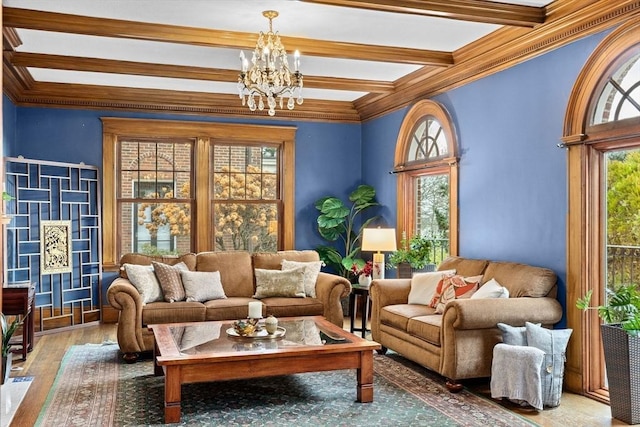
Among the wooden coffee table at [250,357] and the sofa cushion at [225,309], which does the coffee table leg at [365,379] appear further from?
the sofa cushion at [225,309]

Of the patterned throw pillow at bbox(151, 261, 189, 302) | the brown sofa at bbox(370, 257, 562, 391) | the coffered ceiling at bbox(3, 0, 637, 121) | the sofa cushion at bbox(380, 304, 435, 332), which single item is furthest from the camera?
the patterned throw pillow at bbox(151, 261, 189, 302)

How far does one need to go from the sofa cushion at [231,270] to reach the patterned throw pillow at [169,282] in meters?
0.48

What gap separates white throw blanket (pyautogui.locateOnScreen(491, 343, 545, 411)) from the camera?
379 cm

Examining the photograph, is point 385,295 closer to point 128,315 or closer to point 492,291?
point 492,291

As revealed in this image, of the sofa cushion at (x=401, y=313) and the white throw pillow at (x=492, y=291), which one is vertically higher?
the white throw pillow at (x=492, y=291)

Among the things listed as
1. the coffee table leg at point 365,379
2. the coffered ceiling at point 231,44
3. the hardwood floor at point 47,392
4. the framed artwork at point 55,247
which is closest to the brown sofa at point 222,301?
the hardwood floor at point 47,392

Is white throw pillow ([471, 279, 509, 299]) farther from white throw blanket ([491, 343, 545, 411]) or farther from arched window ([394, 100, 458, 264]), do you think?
arched window ([394, 100, 458, 264])

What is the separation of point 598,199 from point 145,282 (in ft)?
12.8

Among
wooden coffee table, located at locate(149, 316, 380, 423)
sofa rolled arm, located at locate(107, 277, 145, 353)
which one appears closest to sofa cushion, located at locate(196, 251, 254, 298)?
sofa rolled arm, located at locate(107, 277, 145, 353)

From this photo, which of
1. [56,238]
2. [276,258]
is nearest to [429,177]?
[276,258]

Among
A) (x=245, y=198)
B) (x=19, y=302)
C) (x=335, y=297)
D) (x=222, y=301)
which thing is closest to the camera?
(x=19, y=302)

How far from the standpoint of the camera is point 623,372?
3.55m

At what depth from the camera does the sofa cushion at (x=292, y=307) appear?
5.70m

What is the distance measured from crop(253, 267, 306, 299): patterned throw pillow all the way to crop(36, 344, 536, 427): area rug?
1.42 metres
